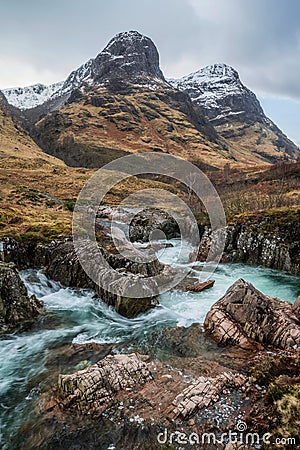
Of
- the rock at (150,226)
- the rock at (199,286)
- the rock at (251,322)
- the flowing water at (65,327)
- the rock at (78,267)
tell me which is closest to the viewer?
the flowing water at (65,327)

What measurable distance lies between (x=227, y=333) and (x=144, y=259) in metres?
8.98

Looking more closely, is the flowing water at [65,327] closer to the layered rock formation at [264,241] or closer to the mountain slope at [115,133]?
the layered rock formation at [264,241]

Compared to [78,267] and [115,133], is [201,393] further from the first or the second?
[115,133]

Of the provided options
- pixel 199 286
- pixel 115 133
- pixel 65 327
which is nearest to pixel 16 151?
pixel 115 133

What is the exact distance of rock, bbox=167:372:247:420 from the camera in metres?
8.06

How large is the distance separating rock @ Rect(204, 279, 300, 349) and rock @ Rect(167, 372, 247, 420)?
2701 millimetres

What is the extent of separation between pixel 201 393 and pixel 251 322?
5.01 metres

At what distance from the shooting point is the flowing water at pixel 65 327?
9.48 metres

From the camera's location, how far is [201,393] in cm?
864

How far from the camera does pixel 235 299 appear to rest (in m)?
13.7

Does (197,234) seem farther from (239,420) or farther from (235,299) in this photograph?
(239,420)

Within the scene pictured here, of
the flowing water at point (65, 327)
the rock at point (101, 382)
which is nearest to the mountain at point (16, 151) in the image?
the flowing water at point (65, 327)

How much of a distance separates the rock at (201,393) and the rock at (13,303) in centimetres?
878
